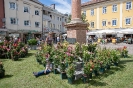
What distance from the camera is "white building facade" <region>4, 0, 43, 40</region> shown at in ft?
95.5

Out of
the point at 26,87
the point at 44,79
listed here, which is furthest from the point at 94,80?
the point at 26,87

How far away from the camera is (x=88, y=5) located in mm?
40438

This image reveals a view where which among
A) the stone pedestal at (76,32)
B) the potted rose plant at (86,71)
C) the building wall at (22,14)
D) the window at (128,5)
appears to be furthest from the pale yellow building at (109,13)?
the potted rose plant at (86,71)

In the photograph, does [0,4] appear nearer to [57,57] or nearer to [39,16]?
[39,16]

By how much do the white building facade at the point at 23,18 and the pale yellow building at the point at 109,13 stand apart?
14.4 m

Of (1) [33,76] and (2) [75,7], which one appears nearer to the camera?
(1) [33,76]

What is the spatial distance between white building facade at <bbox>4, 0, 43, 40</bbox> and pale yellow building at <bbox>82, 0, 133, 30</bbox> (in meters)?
14.4

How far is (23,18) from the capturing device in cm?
3247

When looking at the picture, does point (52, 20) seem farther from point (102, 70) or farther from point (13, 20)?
point (102, 70)

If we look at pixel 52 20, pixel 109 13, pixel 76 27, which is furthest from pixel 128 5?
pixel 76 27

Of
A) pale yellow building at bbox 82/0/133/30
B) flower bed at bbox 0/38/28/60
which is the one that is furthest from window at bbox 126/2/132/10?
flower bed at bbox 0/38/28/60

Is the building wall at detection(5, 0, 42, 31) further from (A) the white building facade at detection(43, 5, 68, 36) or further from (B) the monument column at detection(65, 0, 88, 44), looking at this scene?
(B) the monument column at detection(65, 0, 88, 44)

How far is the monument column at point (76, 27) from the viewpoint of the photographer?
376 inches

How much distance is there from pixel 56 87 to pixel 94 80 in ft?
5.49
